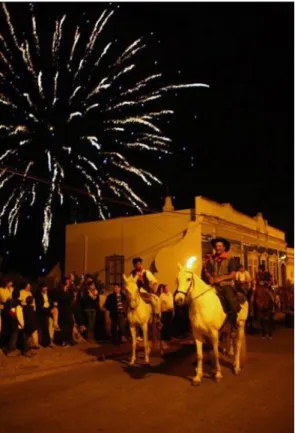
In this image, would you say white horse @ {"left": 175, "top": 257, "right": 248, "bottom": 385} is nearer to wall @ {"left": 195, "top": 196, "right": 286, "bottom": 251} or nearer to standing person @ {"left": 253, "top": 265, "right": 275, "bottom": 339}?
standing person @ {"left": 253, "top": 265, "right": 275, "bottom": 339}

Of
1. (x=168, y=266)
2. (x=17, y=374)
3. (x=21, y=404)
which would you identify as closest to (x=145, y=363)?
(x=17, y=374)

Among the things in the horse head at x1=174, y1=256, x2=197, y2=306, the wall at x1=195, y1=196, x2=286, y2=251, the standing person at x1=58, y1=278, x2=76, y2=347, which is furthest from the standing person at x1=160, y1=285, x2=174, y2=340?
the wall at x1=195, y1=196, x2=286, y2=251

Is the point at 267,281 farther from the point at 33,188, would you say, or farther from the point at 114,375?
the point at 33,188

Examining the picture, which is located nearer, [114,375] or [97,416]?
[97,416]

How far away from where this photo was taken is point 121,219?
23500mm

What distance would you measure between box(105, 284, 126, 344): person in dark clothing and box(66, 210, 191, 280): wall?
24.2 ft

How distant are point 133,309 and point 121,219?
12.4 metres

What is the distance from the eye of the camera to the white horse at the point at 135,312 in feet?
36.8

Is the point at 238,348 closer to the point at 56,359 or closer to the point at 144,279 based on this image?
the point at 144,279

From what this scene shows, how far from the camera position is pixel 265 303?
1642cm

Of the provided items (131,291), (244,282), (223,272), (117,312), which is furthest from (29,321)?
(244,282)

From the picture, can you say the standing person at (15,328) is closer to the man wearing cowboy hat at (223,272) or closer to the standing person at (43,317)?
the standing person at (43,317)

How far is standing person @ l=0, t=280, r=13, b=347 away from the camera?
1249cm

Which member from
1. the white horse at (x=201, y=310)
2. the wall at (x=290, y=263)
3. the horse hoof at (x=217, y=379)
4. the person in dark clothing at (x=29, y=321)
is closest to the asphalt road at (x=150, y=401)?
the horse hoof at (x=217, y=379)
